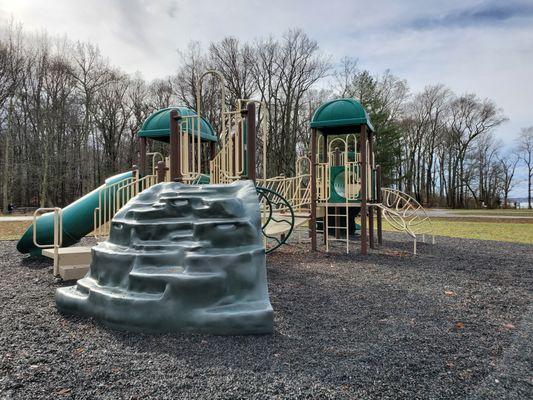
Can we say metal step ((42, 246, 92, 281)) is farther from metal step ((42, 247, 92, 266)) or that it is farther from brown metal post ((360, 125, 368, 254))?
brown metal post ((360, 125, 368, 254))

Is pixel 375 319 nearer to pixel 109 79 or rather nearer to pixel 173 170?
pixel 173 170

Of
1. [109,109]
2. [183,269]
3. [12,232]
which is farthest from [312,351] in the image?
[109,109]

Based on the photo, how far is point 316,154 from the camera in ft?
28.3

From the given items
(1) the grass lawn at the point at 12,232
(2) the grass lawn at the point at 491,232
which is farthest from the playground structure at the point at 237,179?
(1) the grass lawn at the point at 12,232

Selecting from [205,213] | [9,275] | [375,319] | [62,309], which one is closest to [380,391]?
[375,319]

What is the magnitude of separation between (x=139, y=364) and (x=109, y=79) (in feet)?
110

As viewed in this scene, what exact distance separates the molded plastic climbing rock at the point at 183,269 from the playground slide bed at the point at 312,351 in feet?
0.52

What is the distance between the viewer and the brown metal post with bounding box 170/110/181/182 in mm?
5363

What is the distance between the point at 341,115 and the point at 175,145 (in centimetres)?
437

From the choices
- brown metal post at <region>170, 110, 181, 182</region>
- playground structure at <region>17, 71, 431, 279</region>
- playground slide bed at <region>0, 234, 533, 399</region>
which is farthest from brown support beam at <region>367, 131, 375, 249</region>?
brown metal post at <region>170, 110, 181, 182</region>

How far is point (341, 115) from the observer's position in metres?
8.27

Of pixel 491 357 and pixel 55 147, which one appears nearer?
pixel 491 357

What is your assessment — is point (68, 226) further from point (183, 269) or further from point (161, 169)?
point (183, 269)

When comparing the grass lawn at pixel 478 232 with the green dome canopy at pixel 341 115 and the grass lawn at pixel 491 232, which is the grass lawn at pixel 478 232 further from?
the green dome canopy at pixel 341 115
